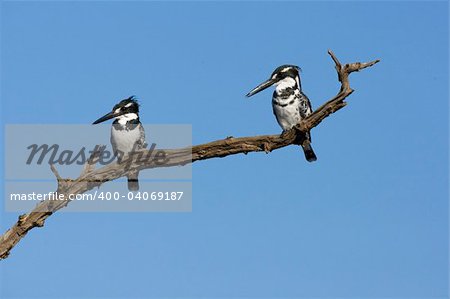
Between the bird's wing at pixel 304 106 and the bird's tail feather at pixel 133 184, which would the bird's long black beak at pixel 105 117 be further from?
the bird's wing at pixel 304 106

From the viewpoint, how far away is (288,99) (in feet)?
32.2

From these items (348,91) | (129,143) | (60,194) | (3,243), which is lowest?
(3,243)

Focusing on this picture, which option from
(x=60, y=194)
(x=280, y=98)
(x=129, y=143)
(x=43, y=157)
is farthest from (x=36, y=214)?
(x=280, y=98)

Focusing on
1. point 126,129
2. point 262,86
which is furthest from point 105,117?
point 262,86

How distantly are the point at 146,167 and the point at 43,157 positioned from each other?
122cm

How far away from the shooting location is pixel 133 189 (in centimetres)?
1092

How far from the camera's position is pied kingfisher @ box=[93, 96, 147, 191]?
10.7 meters

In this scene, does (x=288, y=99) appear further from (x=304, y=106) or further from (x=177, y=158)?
(x=177, y=158)

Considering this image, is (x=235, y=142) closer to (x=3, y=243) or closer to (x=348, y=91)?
(x=348, y=91)

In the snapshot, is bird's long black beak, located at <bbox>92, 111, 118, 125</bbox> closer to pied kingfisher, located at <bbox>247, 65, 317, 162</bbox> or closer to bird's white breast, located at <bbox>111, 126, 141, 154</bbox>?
bird's white breast, located at <bbox>111, 126, 141, 154</bbox>

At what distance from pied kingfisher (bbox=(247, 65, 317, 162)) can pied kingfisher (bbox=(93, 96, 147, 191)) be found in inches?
76.4

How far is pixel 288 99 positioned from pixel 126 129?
2.41 m

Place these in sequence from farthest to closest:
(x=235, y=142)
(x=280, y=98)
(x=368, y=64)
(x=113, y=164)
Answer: (x=280, y=98)
(x=113, y=164)
(x=235, y=142)
(x=368, y=64)

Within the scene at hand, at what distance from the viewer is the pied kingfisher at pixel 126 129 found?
35.1 ft
